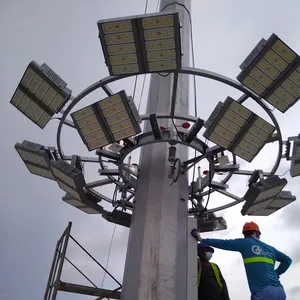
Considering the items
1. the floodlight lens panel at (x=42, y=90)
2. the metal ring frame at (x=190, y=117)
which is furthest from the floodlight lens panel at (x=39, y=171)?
the floodlight lens panel at (x=42, y=90)

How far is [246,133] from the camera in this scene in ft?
19.0

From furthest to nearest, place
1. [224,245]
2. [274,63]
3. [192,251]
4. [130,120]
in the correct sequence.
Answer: [130,120] → [274,63] → [224,245] → [192,251]

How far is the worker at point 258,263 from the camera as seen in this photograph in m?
4.46

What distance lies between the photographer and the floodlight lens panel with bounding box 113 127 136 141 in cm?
582

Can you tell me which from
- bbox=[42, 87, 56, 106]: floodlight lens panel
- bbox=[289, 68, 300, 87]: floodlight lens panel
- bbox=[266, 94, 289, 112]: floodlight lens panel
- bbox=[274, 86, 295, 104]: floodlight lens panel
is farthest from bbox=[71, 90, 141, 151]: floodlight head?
bbox=[289, 68, 300, 87]: floodlight lens panel

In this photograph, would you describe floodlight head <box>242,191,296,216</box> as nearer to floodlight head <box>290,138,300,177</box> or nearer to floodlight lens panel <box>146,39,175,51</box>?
floodlight head <box>290,138,300,177</box>

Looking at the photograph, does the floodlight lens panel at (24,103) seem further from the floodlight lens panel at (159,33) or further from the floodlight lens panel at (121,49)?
the floodlight lens panel at (159,33)

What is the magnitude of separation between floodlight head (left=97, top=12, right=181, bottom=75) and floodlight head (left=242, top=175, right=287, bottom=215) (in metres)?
2.93

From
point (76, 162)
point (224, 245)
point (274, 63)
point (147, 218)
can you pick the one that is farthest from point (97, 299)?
point (274, 63)

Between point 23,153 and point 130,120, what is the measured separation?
320 centimetres

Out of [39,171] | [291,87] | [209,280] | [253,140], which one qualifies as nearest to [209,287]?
[209,280]

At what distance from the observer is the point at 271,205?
810 centimetres

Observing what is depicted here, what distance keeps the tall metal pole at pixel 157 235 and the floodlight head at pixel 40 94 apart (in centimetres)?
188

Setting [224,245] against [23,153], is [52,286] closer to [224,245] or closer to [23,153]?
[23,153]
